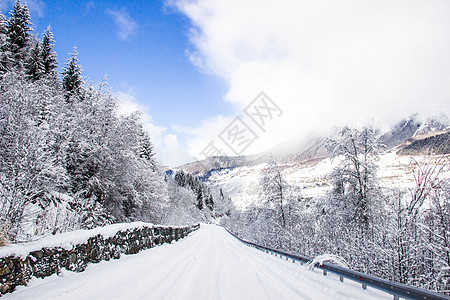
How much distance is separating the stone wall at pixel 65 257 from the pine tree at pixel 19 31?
2911 centimetres

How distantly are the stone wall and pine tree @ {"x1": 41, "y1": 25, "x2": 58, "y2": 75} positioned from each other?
30407mm

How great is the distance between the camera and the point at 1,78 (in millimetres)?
19188

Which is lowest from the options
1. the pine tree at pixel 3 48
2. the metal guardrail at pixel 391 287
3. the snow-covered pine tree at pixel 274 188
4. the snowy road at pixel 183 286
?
the snowy road at pixel 183 286

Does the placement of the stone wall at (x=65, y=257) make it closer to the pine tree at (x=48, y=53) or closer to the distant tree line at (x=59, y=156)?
the distant tree line at (x=59, y=156)

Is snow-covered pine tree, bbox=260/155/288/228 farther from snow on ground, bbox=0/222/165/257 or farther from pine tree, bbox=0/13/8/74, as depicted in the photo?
pine tree, bbox=0/13/8/74

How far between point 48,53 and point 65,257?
116ft

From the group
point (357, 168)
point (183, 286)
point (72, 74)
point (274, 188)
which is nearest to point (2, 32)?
point (72, 74)

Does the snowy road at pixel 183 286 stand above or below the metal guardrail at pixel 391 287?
below

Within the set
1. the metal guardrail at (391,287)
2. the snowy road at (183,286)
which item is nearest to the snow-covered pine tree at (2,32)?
the snowy road at (183,286)

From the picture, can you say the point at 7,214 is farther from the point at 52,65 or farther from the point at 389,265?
the point at 52,65

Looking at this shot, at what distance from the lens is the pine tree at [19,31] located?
27.4m

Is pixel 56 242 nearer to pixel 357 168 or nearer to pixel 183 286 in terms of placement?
pixel 183 286

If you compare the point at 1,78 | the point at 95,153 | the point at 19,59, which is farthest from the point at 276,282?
the point at 19,59

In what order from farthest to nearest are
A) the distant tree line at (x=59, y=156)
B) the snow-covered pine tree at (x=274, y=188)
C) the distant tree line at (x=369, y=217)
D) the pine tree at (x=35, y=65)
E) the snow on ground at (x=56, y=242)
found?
the pine tree at (x=35, y=65), the snow-covered pine tree at (x=274, y=188), the distant tree line at (x=59, y=156), the distant tree line at (x=369, y=217), the snow on ground at (x=56, y=242)
